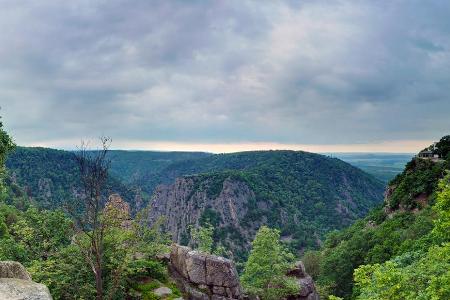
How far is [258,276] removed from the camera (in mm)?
42031

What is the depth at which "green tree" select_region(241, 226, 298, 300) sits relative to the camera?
41.3 meters

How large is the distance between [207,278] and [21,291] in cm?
2766

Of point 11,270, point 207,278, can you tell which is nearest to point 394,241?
point 207,278

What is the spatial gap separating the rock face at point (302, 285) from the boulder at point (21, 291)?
115 ft

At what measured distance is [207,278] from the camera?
3806 cm

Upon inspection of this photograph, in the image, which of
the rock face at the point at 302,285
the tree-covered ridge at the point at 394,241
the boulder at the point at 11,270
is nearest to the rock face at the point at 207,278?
the rock face at the point at 302,285

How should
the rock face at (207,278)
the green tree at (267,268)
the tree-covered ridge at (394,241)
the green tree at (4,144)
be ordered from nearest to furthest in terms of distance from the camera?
the tree-covered ridge at (394,241) < the green tree at (4,144) < the rock face at (207,278) < the green tree at (267,268)

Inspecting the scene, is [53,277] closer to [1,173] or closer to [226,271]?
[1,173]

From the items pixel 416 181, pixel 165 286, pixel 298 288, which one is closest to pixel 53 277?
pixel 165 286

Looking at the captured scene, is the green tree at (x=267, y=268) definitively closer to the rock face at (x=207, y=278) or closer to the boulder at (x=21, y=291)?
the rock face at (x=207, y=278)

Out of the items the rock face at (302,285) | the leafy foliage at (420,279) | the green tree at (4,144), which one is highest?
the green tree at (4,144)

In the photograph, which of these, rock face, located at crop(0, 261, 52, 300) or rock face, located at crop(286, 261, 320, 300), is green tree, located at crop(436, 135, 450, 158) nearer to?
rock face, located at crop(286, 261, 320, 300)

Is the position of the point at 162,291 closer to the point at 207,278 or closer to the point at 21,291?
the point at 207,278

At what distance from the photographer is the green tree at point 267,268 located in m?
41.3
